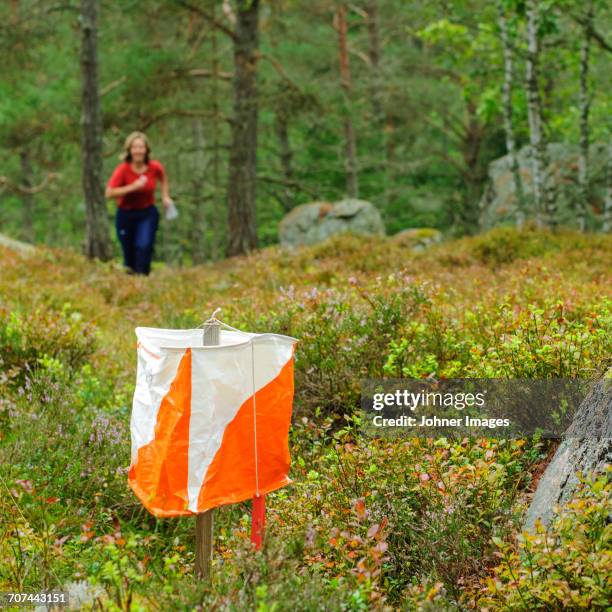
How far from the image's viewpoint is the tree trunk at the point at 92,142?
1188 cm

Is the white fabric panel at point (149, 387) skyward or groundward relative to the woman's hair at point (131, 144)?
groundward

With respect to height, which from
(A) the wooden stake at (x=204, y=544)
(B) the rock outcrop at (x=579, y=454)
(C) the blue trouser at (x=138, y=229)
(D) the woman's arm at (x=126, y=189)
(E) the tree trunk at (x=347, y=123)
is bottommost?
(A) the wooden stake at (x=204, y=544)

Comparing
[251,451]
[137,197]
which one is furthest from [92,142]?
[251,451]

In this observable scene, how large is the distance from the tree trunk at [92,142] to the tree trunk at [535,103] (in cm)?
679

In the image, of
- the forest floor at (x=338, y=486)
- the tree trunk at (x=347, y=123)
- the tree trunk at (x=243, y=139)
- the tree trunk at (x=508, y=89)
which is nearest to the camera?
the forest floor at (x=338, y=486)

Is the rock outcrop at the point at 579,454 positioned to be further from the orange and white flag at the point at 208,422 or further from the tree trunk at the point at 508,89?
the tree trunk at the point at 508,89

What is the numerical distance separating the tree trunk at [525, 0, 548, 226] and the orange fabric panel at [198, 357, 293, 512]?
8846mm

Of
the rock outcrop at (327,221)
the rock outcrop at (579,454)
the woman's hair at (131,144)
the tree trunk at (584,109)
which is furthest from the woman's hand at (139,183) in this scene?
the rock outcrop at (579,454)

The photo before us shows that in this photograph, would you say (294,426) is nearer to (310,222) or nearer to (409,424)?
(409,424)

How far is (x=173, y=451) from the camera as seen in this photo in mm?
2604

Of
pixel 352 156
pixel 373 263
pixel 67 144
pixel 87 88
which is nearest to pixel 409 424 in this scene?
pixel 373 263

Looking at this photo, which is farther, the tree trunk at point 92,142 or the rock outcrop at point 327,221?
the rock outcrop at point 327,221

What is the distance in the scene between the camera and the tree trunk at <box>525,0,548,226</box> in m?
10.3

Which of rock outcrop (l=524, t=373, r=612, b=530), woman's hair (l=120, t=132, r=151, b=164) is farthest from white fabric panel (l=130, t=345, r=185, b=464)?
woman's hair (l=120, t=132, r=151, b=164)
